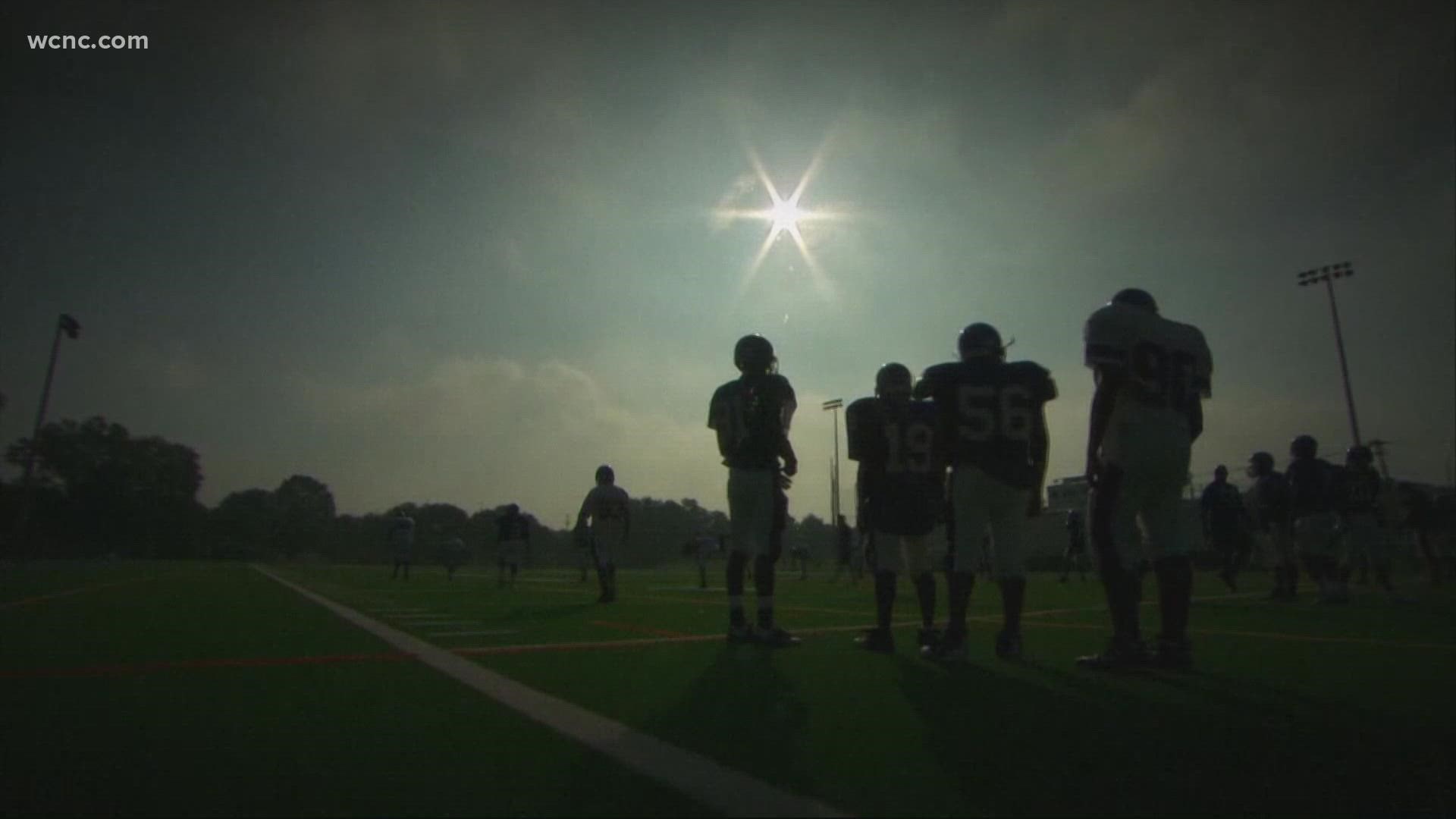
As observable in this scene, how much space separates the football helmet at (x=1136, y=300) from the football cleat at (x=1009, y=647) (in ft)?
6.88

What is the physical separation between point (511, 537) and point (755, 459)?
44.4 feet

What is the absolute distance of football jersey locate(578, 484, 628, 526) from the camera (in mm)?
12141

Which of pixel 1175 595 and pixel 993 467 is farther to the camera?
pixel 993 467

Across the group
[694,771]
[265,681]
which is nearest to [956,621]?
[694,771]

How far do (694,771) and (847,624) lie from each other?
5149mm

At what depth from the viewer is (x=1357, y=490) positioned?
36.3 feet

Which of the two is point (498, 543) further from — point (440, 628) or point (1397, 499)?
point (1397, 499)

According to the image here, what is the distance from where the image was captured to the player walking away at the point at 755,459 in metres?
5.84

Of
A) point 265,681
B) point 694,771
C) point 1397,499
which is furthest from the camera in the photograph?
point 1397,499

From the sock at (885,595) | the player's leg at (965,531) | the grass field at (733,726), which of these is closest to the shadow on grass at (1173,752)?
the grass field at (733,726)

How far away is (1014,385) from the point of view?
4.78 metres

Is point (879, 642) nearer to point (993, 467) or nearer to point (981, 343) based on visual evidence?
point (993, 467)

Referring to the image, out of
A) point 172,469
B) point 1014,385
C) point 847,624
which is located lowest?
point 847,624

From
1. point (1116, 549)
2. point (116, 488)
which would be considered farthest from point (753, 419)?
point (116, 488)
